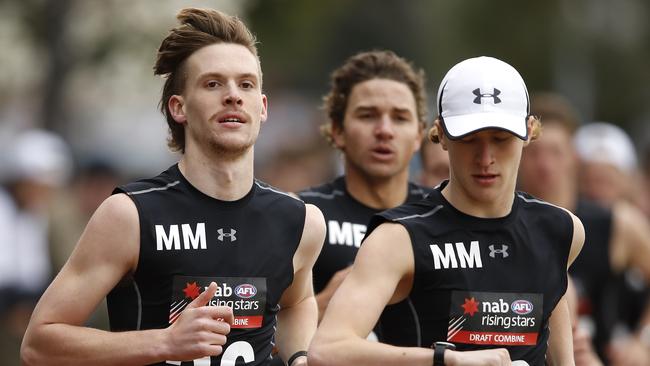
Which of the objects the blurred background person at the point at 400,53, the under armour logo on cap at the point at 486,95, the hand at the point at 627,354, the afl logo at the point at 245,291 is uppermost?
the blurred background person at the point at 400,53

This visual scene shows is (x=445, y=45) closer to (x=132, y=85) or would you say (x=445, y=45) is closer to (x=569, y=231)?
(x=132, y=85)

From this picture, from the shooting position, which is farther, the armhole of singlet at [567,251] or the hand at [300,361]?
the hand at [300,361]

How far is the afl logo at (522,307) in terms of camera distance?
6.45 m

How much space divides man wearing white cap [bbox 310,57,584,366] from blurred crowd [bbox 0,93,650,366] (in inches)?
68.5

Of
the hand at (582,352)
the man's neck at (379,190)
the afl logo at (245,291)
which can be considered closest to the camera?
the afl logo at (245,291)

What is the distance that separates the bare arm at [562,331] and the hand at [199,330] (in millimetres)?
1564

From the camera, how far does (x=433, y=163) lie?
9.47 metres

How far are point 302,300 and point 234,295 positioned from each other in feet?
2.07

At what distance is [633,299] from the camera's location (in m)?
12.0

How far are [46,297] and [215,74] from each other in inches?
49.6

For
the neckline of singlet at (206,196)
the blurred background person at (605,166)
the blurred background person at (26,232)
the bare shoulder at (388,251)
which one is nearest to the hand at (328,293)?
the neckline of singlet at (206,196)

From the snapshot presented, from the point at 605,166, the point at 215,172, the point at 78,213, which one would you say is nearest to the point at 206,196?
the point at 215,172

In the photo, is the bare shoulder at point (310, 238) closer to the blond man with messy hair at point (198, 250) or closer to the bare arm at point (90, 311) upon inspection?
the blond man with messy hair at point (198, 250)

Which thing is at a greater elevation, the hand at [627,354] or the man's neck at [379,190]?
the man's neck at [379,190]
